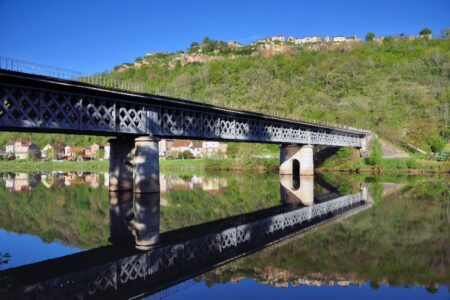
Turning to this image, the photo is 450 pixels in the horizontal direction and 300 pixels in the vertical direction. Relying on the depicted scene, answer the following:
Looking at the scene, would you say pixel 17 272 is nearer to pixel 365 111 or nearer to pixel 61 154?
pixel 365 111

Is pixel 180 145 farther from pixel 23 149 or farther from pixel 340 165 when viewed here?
pixel 340 165

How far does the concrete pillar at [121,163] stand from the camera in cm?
4022

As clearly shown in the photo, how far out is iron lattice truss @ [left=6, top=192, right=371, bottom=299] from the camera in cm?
1161

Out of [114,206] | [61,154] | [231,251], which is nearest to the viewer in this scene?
[231,251]

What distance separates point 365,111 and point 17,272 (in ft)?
332

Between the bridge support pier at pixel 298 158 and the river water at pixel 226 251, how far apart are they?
37014 millimetres

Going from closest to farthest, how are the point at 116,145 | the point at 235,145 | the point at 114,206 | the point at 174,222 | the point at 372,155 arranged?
the point at 174,222 < the point at 114,206 < the point at 116,145 < the point at 372,155 < the point at 235,145

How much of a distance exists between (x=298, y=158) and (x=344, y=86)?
3286 inches

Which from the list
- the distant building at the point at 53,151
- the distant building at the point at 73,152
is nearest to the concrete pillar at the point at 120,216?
the distant building at the point at 73,152

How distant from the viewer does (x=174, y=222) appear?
2388cm

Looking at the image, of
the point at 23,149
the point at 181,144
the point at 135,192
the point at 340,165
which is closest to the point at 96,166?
the point at 181,144

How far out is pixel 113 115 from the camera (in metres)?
32.9

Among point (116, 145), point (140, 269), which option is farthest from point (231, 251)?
point (116, 145)

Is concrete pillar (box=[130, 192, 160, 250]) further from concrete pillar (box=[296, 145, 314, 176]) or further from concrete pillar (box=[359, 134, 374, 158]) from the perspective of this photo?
concrete pillar (box=[359, 134, 374, 158])
